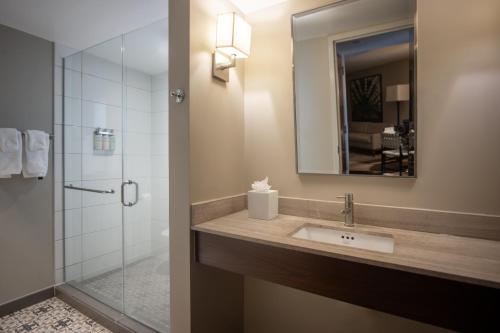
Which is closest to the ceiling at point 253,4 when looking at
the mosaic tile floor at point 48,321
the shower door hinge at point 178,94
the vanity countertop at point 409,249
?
the shower door hinge at point 178,94

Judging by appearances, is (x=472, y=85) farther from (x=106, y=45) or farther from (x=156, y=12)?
(x=106, y=45)

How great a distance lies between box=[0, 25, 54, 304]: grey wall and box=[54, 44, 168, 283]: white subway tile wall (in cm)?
8

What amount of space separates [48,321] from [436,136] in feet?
9.40

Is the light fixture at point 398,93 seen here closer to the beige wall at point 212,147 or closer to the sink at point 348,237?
the sink at point 348,237

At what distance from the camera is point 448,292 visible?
2.74 feet

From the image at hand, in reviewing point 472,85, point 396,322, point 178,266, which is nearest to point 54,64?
point 178,266

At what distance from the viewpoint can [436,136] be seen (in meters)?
1.25

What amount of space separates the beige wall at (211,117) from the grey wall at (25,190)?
5.63 feet

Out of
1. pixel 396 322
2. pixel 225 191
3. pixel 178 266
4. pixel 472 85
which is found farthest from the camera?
pixel 225 191

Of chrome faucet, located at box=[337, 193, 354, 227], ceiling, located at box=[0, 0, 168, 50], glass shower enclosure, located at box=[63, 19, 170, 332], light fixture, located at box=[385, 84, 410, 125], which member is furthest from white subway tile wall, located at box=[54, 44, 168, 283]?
light fixture, located at box=[385, 84, 410, 125]

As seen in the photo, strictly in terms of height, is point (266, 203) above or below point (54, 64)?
below

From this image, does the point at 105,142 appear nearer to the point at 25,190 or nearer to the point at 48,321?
the point at 25,190

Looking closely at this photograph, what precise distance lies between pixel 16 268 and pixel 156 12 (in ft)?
7.54

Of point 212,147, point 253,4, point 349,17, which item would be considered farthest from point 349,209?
point 253,4
